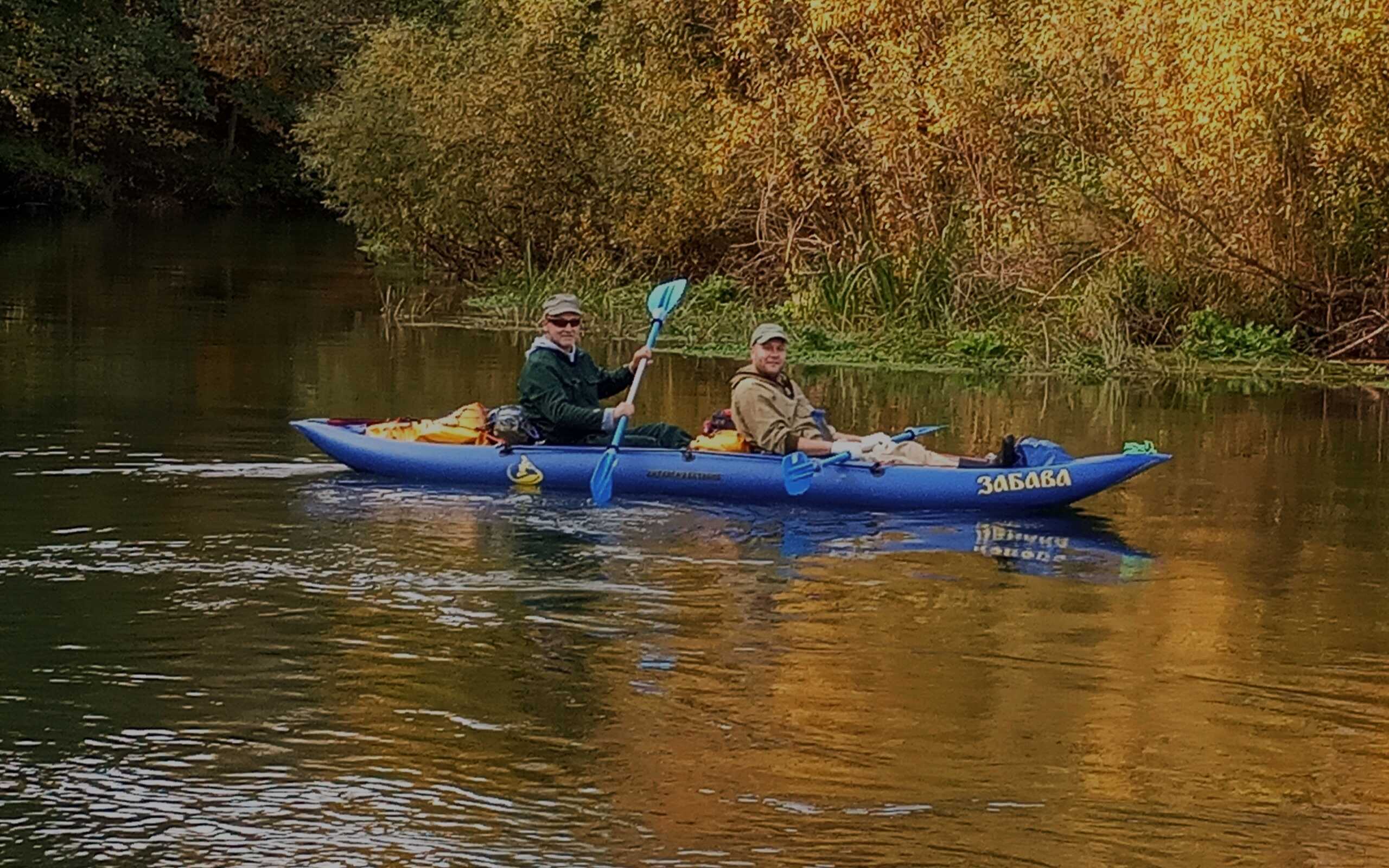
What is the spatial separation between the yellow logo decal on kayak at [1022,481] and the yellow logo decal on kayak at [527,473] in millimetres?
2304

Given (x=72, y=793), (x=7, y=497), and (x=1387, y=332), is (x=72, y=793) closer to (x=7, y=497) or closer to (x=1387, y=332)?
(x=7, y=497)

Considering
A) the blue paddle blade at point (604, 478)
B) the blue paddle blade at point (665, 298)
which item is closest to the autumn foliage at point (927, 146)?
the blue paddle blade at point (665, 298)

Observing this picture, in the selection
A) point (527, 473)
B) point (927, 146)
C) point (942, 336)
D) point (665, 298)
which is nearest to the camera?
point (527, 473)

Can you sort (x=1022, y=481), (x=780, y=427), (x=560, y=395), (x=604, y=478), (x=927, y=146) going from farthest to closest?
(x=927, y=146), (x=560, y=395), (x=780, y=427), (x=604, y=478), (x=1022, y=481)

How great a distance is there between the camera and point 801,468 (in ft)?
38.9

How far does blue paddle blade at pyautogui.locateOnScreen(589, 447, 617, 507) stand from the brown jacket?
28.0 inches

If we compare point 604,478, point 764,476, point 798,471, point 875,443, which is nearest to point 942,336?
point 875,443

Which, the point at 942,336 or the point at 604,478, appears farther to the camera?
the point at 942,336

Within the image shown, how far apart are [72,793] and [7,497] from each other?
5427 mm

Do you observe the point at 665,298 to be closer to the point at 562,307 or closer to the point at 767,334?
the point at 562,307

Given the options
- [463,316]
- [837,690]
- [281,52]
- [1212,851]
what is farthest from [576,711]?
[281,52]

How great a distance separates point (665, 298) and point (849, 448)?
2475 mm

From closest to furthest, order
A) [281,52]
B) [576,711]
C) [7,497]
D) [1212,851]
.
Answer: [1212,851] < [576,711] < [7,497] < [281,52]

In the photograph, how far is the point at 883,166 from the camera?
2209cm
